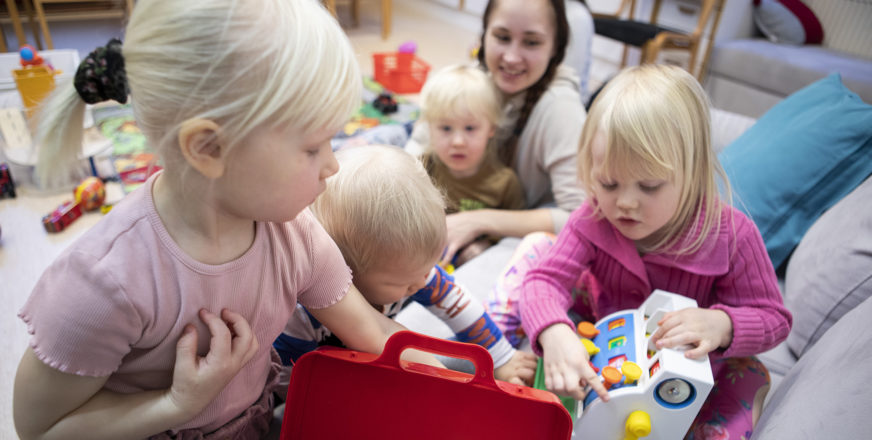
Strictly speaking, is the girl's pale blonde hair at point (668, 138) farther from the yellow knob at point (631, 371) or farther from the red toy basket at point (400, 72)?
the red toy basket at point (400, 72)

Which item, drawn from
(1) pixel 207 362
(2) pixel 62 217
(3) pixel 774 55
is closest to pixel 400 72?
(2) pixel 62 217

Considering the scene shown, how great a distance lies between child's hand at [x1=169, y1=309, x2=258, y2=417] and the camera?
51 centimetres

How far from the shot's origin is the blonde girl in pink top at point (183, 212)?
17.0 inches

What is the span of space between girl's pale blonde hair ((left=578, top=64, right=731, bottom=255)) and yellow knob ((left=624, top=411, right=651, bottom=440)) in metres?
0.27

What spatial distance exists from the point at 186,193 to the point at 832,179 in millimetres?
1243

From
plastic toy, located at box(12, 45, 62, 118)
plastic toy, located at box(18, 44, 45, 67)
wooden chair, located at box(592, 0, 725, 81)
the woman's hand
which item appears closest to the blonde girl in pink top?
the woman's hand

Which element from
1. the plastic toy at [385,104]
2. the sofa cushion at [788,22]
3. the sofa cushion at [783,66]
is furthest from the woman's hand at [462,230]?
the sofa cushion at [788,22]

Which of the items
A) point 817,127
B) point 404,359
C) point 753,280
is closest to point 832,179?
point 817,127

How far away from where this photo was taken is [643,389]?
690 mm

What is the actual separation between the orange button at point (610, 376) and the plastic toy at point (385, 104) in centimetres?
202

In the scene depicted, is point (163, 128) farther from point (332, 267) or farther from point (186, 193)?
point (332, 267)

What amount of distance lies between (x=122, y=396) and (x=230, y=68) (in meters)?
0.35

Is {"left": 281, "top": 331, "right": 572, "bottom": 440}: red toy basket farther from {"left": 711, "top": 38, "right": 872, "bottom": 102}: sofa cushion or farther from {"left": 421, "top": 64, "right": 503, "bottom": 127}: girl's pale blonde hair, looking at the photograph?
{"left": 711, "top": 38, "right": 872, "bottom": 102}: sofa cushion

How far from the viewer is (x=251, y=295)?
0.56m
